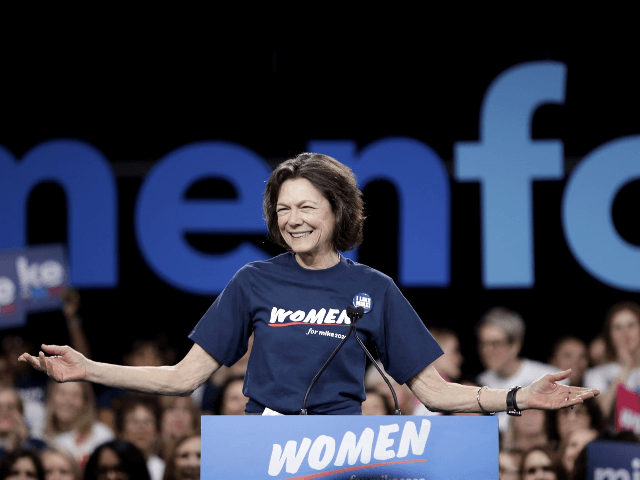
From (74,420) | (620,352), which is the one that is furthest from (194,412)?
(620,352)

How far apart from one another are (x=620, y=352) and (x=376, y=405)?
1843 mm

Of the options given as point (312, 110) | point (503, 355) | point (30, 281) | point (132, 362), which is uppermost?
→ point (312, 110)

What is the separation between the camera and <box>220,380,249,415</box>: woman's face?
3867mm

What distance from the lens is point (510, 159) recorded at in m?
5.71

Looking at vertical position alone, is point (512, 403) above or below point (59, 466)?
above

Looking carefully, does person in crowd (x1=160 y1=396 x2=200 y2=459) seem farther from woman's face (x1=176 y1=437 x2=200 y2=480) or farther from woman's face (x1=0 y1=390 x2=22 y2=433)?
woman's face (x1=0 y1=390 x2=22 y2=433)

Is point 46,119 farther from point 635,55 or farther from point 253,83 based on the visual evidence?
point 635,55

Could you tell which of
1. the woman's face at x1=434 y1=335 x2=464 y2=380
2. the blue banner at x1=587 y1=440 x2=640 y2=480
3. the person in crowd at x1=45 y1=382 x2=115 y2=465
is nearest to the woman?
the blue banner at x1=587 y1=440 x2=640 y2=480

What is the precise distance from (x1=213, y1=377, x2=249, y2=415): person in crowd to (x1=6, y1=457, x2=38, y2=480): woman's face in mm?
920

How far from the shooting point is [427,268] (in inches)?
225

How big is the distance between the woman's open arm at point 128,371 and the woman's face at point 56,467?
232cm

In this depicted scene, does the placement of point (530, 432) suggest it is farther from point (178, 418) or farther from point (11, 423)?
point (11, 423)

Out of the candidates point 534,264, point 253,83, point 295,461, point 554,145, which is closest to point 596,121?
point 554,145

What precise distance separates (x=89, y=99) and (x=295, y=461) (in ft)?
16.6
